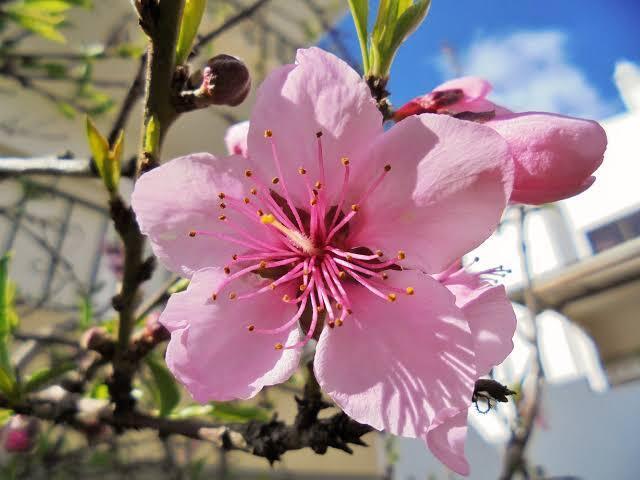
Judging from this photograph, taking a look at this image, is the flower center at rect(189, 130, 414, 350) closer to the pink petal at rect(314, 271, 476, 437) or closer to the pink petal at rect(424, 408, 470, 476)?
the pink petal at rect(314, 271, 476, 437)

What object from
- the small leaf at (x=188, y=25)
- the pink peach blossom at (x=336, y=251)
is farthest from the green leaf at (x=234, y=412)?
the small leaf at (x=188, y=25)

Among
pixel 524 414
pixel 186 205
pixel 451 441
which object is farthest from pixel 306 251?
pixel 524 414

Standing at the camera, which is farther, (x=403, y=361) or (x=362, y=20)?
(x=362, y=20)

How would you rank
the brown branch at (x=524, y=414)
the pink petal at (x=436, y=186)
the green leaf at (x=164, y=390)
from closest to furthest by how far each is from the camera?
the pink petal at (x=436, y=186) < the green leaf at (x=164, y=390) < the brown branch at (x=524, y=414)

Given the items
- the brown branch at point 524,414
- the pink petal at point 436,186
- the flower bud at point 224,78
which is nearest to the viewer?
the pink petal at point 436,186

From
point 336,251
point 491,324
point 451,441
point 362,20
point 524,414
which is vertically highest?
point 362,20

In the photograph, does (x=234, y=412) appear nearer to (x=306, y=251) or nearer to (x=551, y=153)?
(x=306, y=251)

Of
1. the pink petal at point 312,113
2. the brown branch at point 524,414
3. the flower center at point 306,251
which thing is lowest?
the brown branch at point 524,414

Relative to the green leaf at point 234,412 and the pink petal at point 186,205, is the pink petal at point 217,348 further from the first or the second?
the green leaf at point 234,412
